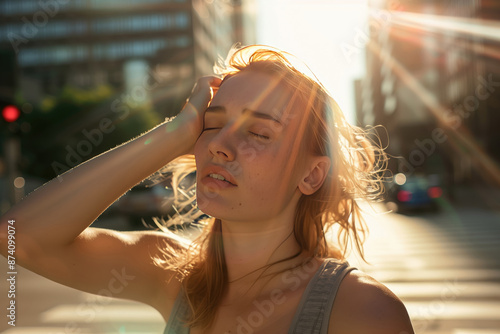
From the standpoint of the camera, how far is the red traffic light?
29.3 feet

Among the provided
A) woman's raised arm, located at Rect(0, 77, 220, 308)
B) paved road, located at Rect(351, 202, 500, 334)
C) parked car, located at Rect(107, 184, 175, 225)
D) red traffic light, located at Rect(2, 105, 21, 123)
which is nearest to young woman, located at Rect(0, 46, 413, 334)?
woman's raised arm, located at Rect(0, 77, 220, 308)

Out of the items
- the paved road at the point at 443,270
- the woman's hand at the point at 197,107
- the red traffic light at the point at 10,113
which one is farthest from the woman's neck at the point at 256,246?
the red traffic light at the point at 10,113

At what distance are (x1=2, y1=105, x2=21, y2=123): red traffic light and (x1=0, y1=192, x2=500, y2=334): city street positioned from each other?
2759 millimetres

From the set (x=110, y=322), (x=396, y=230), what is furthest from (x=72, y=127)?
(x=110, y=322)

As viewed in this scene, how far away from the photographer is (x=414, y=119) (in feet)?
182

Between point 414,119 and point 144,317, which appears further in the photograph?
point 414,119

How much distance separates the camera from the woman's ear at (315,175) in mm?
2068

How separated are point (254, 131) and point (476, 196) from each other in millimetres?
32788

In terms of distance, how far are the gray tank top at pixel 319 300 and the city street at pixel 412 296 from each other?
169 cm

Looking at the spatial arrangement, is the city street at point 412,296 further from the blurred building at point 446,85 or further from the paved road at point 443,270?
the blurred building at point 446,85

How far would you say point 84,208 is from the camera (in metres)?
1.81

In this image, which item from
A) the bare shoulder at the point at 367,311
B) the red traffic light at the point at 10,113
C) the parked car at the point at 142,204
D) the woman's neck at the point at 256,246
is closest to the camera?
the bare shoulder at the point at 367,311

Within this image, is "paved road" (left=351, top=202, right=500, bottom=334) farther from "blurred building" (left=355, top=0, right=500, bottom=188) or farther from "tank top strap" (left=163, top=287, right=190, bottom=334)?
"blurred building" (left=355, top=0, right=500, bottom=188)

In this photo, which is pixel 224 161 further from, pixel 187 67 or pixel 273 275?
pixel 187 67
